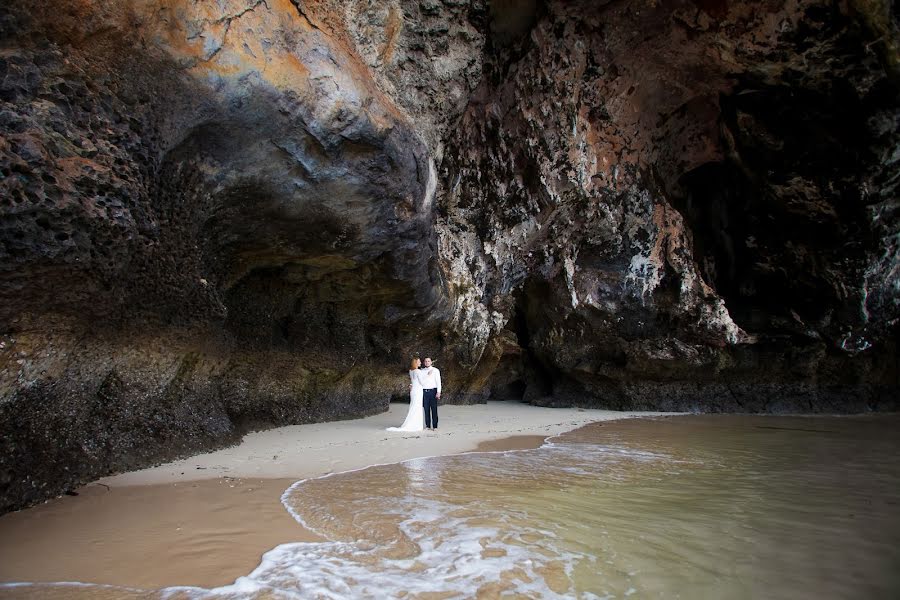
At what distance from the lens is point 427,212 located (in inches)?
282

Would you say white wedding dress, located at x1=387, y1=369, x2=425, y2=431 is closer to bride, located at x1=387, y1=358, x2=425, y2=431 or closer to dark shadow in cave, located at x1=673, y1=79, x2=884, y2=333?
bride, located at x1=387, y1=358, x2=425, y2=431

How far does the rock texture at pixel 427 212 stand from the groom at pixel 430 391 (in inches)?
42.6

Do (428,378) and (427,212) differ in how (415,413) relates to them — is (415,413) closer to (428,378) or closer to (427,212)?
(428,378)

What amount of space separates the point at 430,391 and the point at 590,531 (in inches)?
195

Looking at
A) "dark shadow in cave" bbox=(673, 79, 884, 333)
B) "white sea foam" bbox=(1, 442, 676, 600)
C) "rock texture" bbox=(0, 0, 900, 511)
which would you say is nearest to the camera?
"white sea foam" bbox=(1, 442, 676, 600)

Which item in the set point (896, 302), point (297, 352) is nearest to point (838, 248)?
point (896, 302)

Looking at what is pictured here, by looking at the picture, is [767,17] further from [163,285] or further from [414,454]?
[163,285]

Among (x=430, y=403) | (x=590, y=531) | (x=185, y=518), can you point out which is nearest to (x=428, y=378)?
(x=430, y=403)

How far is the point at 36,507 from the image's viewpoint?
3785mm

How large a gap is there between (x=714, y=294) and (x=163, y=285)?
9868mm

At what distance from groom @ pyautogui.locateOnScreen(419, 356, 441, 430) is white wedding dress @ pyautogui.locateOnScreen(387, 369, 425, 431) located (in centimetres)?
9

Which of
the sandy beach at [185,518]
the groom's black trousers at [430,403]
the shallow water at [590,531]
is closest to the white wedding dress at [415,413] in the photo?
the groom's black trousers at [430,403]

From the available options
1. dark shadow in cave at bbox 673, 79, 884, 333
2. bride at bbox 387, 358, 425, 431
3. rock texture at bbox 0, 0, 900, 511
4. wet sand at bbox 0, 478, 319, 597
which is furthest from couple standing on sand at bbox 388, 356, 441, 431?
dark shadow in cave at bbox 673, 79, 884, 333

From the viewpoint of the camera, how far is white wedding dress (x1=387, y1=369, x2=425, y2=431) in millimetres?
7871
